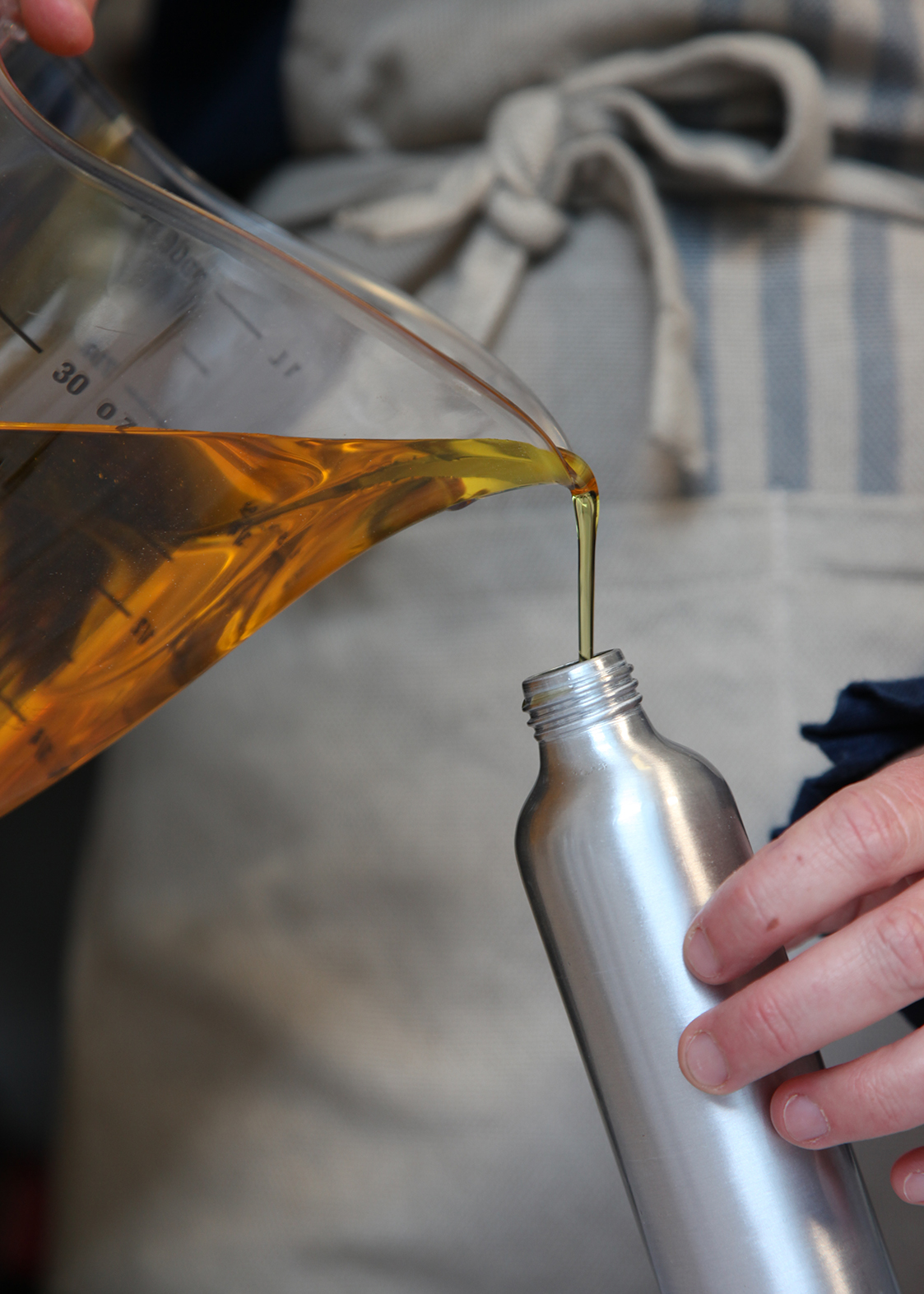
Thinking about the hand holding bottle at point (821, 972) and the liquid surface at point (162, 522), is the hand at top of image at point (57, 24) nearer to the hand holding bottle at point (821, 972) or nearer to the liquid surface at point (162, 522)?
the liquid surface at point (162, 522)

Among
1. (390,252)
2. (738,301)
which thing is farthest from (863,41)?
(390,252)

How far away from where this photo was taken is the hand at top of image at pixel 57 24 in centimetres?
39

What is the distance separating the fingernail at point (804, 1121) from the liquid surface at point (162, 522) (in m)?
0.17

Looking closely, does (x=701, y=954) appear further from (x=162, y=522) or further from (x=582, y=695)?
(x=162, y=522)

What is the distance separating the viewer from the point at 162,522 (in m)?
0.31

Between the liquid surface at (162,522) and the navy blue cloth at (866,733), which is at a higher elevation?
the liquid surface at (162,522)

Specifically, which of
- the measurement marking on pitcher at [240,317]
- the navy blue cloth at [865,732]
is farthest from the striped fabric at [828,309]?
the measurement marking on pitcher at [240,317]

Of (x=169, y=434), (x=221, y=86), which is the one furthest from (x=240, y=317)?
(x=221, y=86)

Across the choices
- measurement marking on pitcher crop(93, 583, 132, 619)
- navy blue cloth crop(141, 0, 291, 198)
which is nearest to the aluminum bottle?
measurement marking on pitcher crop(93, 583, 132, 619)

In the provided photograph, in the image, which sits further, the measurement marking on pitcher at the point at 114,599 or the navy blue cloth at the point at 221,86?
the navy blue cloth at the point at 221,86

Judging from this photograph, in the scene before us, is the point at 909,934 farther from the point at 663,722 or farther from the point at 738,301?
Result: the point at 738,301

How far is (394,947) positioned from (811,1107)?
0.29 meters

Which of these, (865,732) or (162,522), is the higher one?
(162,522)

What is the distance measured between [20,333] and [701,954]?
0.91 ft
